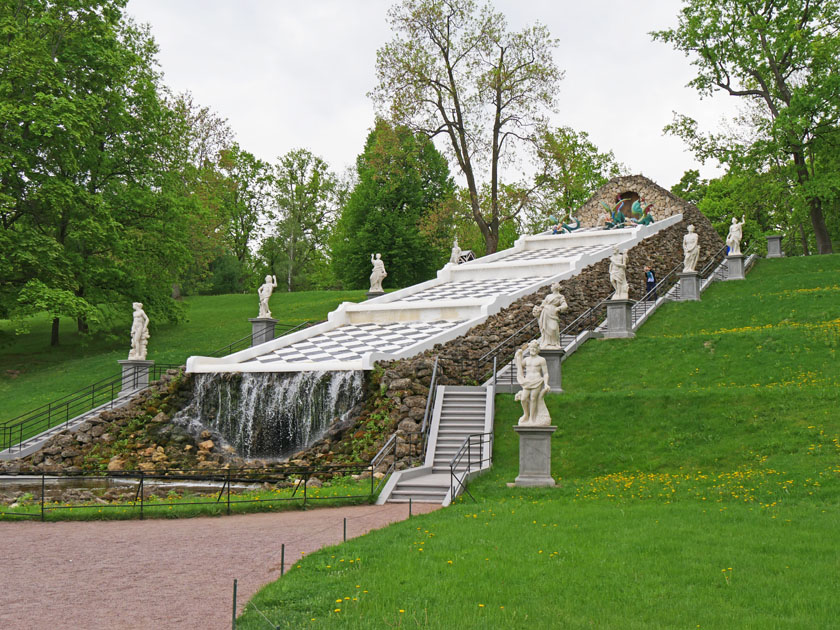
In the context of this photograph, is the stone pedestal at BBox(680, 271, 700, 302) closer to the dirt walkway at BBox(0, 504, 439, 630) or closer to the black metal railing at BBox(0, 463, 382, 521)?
the black metal railing at BBox(0, 463, 382, 521)

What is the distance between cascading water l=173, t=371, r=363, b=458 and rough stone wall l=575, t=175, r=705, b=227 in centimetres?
2990

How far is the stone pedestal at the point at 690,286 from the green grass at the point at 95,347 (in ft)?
48.0

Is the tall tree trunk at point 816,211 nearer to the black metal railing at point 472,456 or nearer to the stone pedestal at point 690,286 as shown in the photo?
the stone pedestal at point 690,286

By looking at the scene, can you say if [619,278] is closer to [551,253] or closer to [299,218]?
[551,253]

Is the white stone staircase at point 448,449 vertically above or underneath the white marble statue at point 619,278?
underneath


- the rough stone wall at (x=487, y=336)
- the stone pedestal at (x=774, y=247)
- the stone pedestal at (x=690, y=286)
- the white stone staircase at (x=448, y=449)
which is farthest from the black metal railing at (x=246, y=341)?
the stone pedestal at (x=774, y=247)

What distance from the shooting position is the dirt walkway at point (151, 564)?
7176 millimetres

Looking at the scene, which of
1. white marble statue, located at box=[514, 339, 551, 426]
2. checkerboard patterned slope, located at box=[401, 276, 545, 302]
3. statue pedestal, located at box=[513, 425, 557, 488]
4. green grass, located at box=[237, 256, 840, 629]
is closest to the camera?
green grass, located at box=[237, 256, 840, 629]

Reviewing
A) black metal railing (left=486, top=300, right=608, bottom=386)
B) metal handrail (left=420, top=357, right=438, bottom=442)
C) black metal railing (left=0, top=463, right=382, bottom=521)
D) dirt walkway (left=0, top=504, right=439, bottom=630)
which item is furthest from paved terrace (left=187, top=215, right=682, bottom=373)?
dirt walkway (left=0, top=504, right=439, bottom=630)

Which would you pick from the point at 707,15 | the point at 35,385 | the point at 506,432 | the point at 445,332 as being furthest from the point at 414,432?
the point at 707,15

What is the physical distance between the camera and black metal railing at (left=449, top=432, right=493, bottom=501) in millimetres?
15297

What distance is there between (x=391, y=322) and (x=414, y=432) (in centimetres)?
992

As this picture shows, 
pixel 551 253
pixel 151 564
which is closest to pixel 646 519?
pixel 151 564

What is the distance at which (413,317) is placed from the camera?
26.5m
